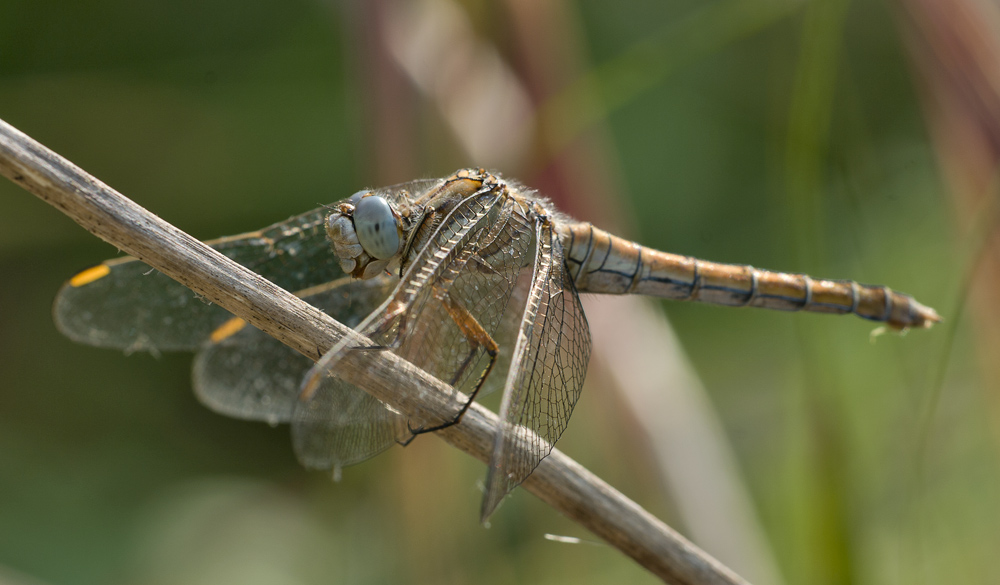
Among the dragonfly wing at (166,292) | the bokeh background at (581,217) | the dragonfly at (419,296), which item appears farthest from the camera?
the bokeh background at (581,217)

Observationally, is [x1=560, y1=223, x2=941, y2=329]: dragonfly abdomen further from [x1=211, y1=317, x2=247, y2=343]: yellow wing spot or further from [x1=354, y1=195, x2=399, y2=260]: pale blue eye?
[x1=211, y1=317, x2=247, y2=343]: yellow wing spot

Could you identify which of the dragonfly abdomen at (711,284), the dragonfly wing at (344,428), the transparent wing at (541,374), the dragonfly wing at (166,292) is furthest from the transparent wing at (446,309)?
the dragonfly wing at (166,292)

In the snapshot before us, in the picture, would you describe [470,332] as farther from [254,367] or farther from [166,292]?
[166,292]

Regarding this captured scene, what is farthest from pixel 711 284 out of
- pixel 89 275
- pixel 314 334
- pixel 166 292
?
pixel 89 275

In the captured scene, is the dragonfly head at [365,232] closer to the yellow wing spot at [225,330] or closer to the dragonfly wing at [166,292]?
the dragonfly wing at [166,292]

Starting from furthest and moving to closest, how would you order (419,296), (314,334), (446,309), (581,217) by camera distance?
1. (581,217)
2. (446,309)
3. (419,296)
4. (314,334)

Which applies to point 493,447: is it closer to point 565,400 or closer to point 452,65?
point 565,400

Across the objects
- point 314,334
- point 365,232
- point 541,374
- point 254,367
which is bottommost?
point 254,367
